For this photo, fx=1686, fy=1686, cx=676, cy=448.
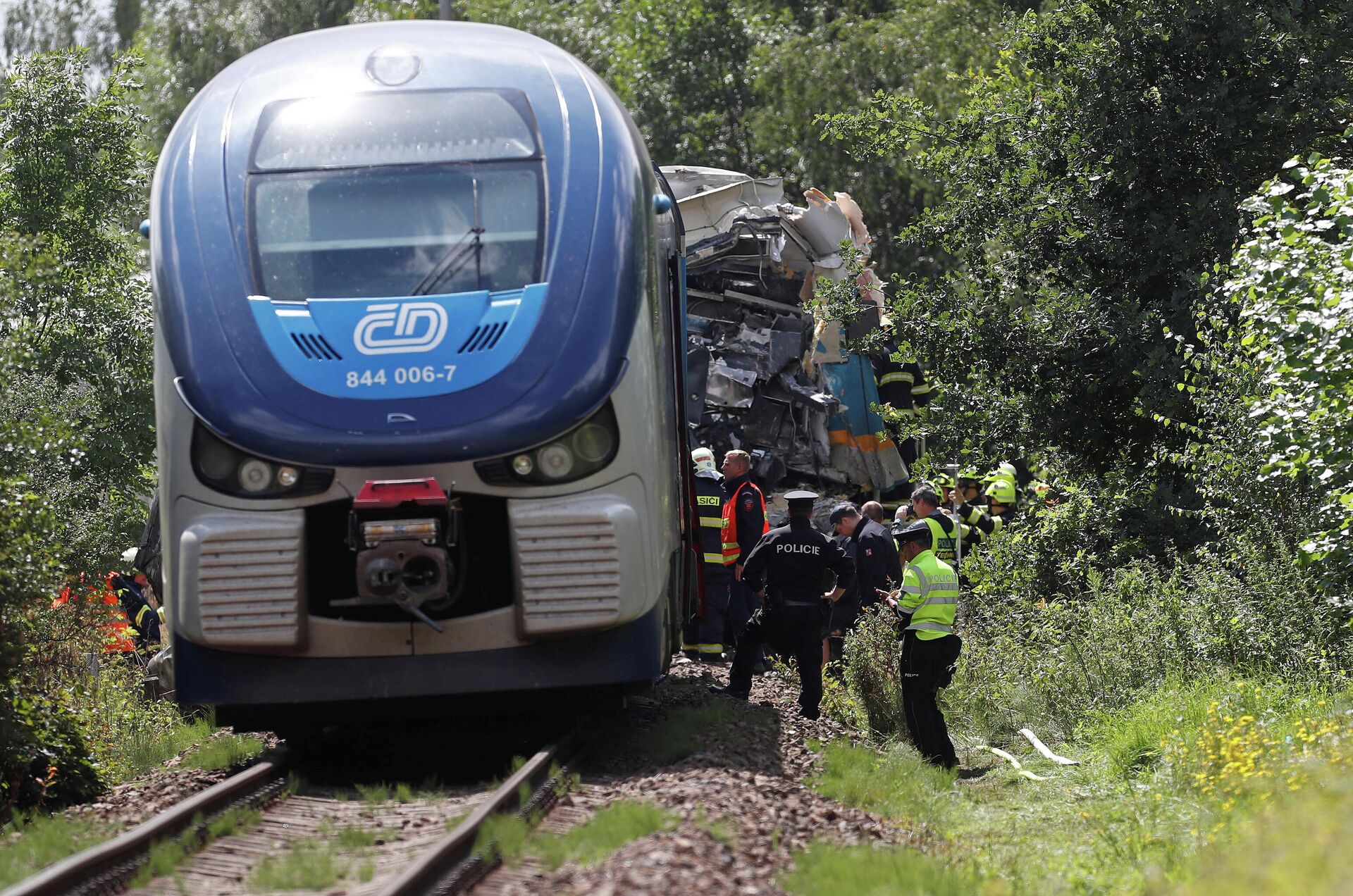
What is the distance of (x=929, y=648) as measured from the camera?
33.0 feet

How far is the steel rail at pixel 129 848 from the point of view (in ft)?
17.7

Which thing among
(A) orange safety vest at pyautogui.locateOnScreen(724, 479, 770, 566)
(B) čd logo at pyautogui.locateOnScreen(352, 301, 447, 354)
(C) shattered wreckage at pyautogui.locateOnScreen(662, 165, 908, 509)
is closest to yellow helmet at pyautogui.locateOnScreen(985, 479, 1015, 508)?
(C) shattered wreckage at pyautogui.locateOnScreen(662, 165, 908, 509)

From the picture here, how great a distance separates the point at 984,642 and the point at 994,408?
264 cm

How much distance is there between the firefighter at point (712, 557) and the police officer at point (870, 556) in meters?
0.93

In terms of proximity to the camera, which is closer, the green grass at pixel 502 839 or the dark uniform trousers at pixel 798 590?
the green grass at pixel 502 839

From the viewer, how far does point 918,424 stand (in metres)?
14.6

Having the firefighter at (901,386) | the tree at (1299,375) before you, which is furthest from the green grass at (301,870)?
the firefighter at (901,386)

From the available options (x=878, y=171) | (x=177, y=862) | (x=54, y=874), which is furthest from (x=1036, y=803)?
(x=878, y=171)

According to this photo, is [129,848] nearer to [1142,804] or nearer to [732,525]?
[1142,804]

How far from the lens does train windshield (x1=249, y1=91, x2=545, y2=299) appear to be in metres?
7.64

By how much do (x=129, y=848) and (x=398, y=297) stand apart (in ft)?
8.90

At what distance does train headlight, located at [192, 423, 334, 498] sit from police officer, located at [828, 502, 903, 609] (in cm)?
614

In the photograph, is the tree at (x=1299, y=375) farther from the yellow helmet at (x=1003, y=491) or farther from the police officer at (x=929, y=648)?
the yellow helmet at (x=1003, y=491)

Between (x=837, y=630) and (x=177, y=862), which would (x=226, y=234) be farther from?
(x=837, y=630)
